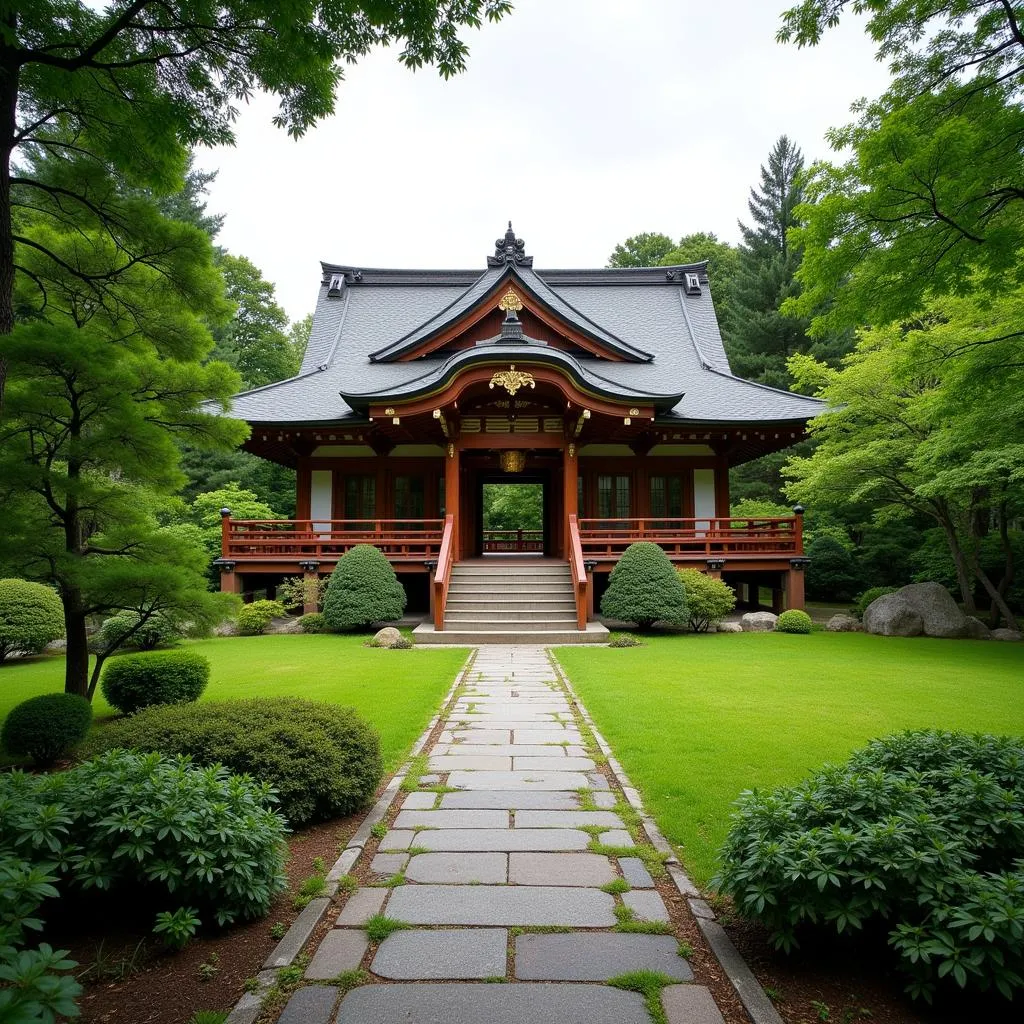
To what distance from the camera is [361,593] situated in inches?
504

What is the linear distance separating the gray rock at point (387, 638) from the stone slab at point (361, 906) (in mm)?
8369

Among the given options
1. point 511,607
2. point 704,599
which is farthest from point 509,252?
point 704,599

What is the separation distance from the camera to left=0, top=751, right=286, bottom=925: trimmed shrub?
2.63 metres

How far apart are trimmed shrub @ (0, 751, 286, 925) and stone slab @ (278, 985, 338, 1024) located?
21.4 inches

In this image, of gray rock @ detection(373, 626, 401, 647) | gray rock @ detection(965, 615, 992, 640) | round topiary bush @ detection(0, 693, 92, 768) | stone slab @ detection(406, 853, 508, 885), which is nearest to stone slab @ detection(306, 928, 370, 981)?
stone slab @ detection(406, 853, 508, 885)

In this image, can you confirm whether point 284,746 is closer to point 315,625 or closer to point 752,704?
point 752,704

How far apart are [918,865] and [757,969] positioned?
753 mm

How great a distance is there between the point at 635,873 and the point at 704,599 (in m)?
10.1

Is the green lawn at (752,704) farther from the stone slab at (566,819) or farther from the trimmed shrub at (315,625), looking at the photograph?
the trimmed shrub at (315,625)

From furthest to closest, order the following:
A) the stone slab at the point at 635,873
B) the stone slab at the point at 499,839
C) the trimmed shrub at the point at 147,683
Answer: the trimmed shrub at the point at 147,683
the stone slab at the point at 499,839
the stone slab at the point at 635,873

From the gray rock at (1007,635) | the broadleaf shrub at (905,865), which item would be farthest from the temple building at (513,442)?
the broadleaf shrub at (905,865)

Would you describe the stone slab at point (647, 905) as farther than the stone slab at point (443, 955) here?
Yes

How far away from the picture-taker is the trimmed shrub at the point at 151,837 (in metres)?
2.63

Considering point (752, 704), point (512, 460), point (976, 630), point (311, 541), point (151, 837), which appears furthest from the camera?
point (512, 460)
